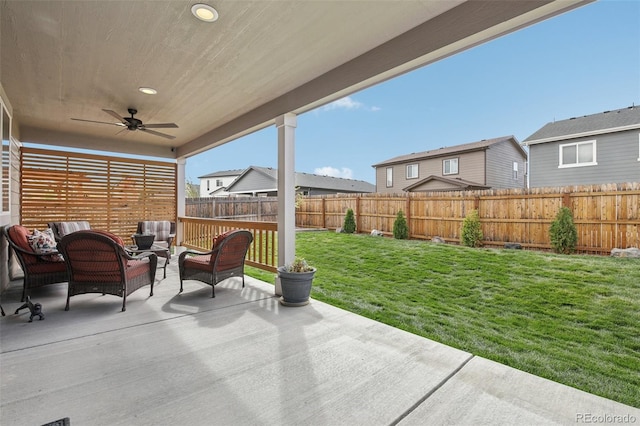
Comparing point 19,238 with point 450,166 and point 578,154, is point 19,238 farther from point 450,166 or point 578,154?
point 450,166

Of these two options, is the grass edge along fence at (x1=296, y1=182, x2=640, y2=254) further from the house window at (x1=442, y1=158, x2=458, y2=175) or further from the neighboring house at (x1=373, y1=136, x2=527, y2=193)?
the house window at (x1=442, y1=158, x2=458, y2=175)

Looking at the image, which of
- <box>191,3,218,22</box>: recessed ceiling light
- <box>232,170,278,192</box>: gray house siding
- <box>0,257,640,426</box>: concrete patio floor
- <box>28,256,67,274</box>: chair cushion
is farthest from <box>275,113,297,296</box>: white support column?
<box>232,170,278,192</box>: gray house siding

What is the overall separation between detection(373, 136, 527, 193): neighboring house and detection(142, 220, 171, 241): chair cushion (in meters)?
11.4

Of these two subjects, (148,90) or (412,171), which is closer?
(148,90)

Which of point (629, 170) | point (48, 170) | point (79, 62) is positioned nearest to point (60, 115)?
point (48, 170)

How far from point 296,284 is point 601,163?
1151 cm

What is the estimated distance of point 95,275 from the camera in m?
3.62

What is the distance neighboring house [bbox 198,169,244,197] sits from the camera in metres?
28.8

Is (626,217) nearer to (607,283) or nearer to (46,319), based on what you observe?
(607,283)

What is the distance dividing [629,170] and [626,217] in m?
4.77

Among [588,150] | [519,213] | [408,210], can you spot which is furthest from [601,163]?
[408,210]

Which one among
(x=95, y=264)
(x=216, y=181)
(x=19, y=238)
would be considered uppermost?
(x=216, y=181)

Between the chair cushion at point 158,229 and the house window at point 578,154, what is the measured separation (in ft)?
41.9

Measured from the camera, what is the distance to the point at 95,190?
22.7 feet
